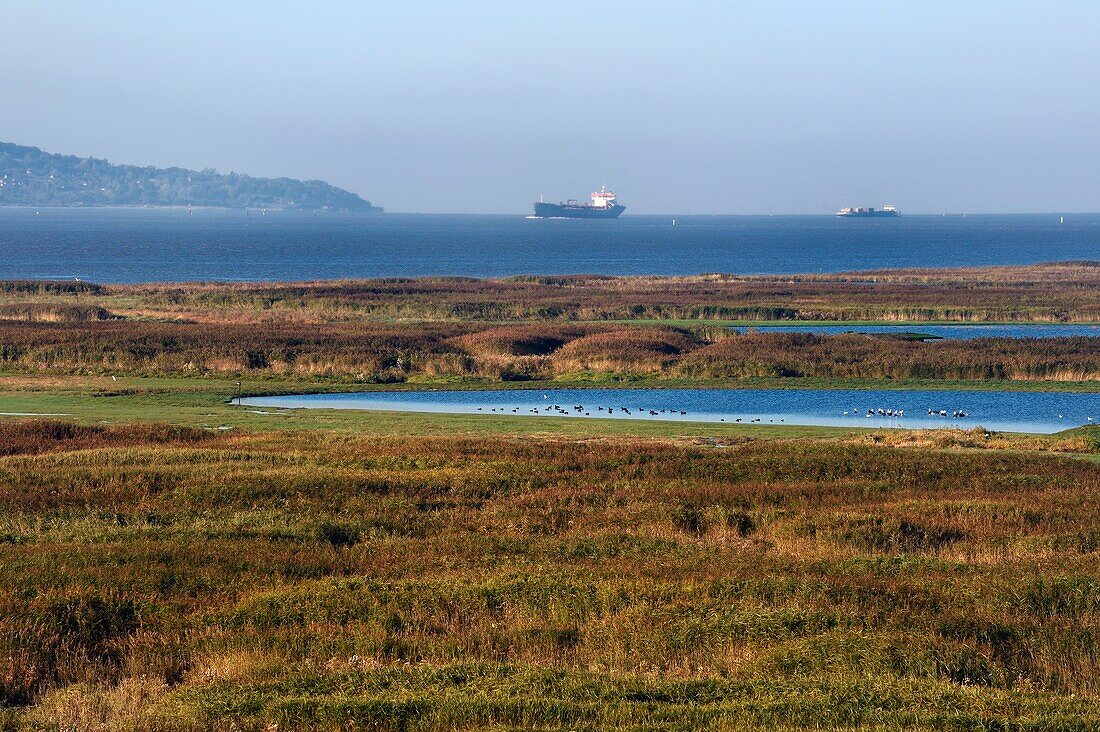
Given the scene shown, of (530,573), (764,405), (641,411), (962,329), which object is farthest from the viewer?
(962,329)

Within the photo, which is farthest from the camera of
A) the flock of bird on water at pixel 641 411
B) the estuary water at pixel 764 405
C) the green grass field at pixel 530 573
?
the flock of bird on water at pixel 641 411

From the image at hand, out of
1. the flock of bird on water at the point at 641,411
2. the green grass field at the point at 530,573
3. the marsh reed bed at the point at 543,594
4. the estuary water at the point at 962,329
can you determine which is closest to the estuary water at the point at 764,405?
the flock of bird on water at the point at 641,411

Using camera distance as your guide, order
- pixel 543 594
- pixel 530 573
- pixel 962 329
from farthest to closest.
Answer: pixel 962 329 → pixel 530 573 → pixel 543 594

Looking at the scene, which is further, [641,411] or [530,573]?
[641,411]

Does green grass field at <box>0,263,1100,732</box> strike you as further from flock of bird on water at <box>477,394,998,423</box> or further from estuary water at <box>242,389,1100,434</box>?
estuary water at <box>242,389,1100,434</box>

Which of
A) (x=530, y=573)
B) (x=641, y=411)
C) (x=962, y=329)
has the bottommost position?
(x=641, y=411)

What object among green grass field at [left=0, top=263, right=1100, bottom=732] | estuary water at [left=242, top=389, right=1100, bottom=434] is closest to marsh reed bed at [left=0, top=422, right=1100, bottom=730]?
green grass field at [left=0, top=263, right=1100, bottom=732]

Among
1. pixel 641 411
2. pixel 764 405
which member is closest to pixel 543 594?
pixel 641 411

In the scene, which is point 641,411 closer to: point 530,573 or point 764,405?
point 764,405

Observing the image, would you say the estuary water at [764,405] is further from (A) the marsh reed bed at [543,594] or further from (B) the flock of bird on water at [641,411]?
(A) the marsh reed bed at [543,594]
